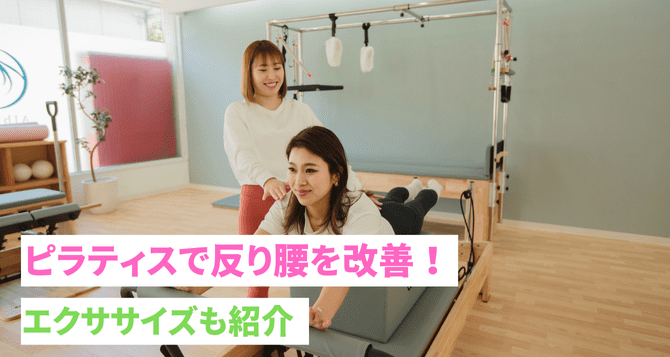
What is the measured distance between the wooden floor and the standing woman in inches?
31.4

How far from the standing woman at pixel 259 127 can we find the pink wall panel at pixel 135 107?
149 inches

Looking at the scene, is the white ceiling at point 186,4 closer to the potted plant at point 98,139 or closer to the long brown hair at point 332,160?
the potted plant at point 98,139

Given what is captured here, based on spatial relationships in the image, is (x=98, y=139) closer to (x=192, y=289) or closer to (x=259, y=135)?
(x=259, y=135)

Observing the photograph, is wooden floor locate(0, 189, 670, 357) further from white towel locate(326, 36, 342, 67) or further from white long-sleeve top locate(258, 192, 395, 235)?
white towel locate(326, 36, 342, 67)

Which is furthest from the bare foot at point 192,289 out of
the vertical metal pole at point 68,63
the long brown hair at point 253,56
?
the vertical metal pole at point 68,63

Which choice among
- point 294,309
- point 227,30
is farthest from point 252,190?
point 227,30

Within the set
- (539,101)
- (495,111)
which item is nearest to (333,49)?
(495,111)

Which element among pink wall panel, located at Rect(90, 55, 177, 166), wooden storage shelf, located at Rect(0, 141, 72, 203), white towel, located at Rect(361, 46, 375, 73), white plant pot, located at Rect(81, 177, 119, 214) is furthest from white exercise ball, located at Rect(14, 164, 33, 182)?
white towel, located at Rect(361, 46, 375, 73)

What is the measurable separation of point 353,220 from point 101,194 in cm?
375

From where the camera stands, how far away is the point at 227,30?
471 centimetres

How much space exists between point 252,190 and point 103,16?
13.7ft

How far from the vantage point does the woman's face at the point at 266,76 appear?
137cm

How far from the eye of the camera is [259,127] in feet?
4.72

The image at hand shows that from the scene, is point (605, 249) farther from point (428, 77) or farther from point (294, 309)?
point (294, 309)
